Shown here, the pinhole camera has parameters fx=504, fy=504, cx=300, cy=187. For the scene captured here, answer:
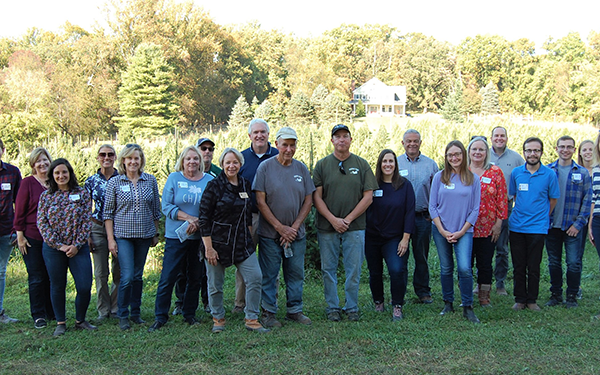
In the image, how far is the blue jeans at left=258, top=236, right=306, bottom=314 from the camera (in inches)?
201

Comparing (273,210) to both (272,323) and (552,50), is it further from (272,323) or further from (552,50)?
(552,50)

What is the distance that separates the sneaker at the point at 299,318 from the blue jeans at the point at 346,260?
306mm

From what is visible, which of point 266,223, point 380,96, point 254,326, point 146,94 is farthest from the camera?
point 380,96

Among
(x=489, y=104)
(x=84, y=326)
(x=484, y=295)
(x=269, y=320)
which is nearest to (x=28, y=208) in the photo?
(x=84, y=326)

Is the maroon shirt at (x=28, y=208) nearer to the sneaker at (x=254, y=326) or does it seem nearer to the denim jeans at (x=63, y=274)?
the denim jeans at (x=63, y=274)

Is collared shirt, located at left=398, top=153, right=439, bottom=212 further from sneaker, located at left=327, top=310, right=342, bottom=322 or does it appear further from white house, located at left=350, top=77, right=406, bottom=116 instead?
white house, located at left=350, top=77, right=406, bottom=116

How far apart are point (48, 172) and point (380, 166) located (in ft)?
10.9

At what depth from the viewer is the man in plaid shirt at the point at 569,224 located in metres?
5.64

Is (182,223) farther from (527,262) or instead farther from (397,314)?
(527,262)

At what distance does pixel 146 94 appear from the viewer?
4659 centimetres

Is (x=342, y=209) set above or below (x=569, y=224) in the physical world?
above

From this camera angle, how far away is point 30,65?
46344 millimetres

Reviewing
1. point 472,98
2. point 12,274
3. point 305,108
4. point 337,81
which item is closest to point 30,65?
point 305,108

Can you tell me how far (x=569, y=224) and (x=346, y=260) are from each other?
2.58 metres
